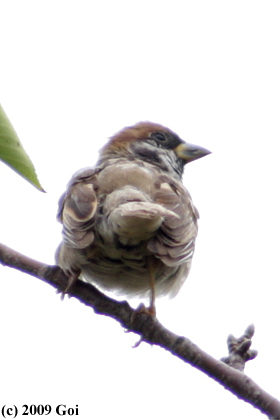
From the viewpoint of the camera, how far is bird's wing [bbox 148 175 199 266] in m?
4.01

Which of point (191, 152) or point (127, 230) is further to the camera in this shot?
point (191, 152)

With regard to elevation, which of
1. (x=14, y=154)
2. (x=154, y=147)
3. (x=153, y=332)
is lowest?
(x=153, y=332)

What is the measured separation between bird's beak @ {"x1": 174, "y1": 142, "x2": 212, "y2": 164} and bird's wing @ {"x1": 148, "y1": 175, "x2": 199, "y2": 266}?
1.02m

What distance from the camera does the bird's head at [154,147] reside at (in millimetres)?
5879

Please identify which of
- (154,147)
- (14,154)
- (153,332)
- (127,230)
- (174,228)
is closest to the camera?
(14,154)

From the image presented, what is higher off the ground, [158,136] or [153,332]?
[158,136]

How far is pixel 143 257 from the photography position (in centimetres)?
425

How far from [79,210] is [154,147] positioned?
1973mm

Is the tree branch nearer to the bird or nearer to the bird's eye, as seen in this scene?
the bird

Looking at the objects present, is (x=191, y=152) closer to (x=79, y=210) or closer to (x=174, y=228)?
(x=174, y=228)

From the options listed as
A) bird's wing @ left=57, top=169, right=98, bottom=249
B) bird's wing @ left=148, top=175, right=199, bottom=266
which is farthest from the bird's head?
bird's wing @ left=57, top=169, right=98, bottom=249

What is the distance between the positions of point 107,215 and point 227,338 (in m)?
1.20

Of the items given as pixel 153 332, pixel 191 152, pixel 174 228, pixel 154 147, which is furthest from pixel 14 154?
pixel 191 152

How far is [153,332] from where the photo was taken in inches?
135
